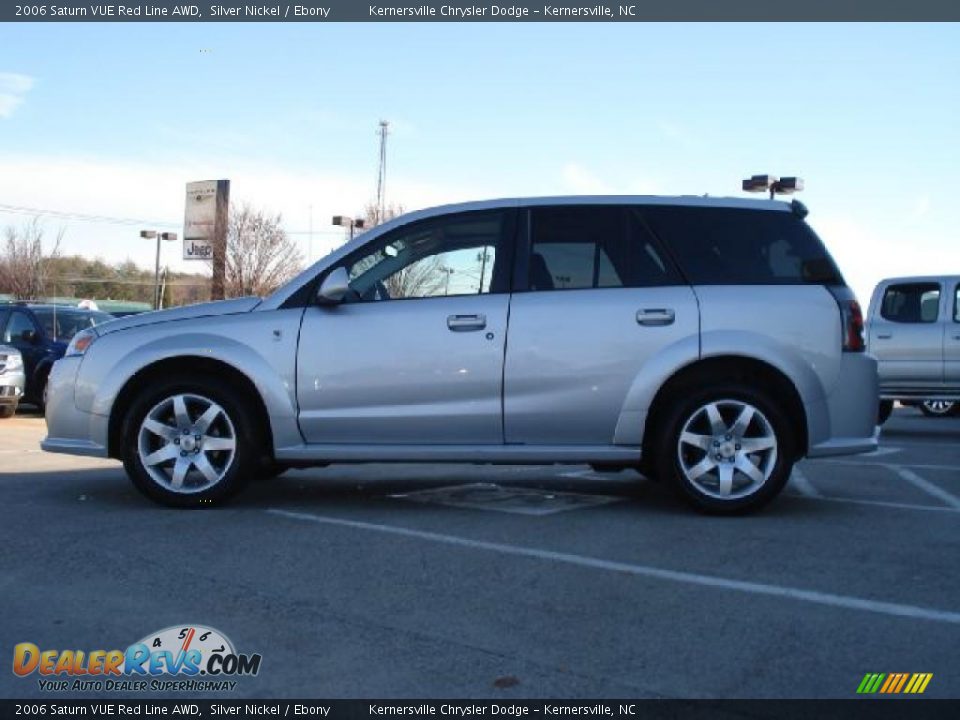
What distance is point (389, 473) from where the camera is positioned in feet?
27.2

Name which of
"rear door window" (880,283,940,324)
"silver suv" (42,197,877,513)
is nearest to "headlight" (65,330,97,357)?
"silver suv" (42,197,877,513)

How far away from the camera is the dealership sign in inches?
1468

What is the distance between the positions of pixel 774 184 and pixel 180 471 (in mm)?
13980

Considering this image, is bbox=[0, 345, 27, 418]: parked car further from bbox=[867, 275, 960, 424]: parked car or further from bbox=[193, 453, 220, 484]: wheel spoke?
bbox=[867, 275, 960, 424]: parked car

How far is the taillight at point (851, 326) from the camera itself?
20.2 ft

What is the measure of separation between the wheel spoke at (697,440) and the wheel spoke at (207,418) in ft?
8.91

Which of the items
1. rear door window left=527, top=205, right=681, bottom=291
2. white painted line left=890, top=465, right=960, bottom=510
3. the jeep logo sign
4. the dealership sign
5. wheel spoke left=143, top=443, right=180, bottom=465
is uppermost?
the dealership sign

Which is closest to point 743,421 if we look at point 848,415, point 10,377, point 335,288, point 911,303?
point 848,415

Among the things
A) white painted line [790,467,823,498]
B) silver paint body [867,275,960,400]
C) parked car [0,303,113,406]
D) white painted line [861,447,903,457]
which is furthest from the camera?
parked car [0,303,113,406]

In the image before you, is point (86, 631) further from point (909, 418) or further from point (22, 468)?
point (909, 418)

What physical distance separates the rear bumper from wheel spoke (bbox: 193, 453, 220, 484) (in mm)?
3493

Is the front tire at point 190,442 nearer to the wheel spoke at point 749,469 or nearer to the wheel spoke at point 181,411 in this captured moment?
the wheel spoke at point 181,411

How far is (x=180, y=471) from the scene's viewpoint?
244 inches
